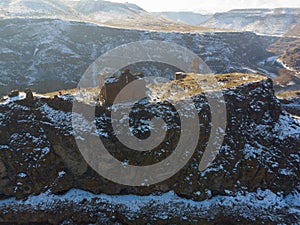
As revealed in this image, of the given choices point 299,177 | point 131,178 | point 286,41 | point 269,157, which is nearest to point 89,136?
point 131,178

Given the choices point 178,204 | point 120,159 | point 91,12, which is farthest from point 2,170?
point 91,12

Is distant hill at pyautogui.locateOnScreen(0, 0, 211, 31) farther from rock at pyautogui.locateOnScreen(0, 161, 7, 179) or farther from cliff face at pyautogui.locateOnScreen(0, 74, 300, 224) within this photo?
rock at pyautogui.locateOnScreen(0, 161, 7, 179)

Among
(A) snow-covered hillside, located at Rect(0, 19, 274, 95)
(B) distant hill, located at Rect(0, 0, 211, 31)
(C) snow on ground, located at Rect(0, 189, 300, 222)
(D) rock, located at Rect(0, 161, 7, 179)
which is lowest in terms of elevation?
(C) snow on ground, located at Rect(0, 189, 300, 222)

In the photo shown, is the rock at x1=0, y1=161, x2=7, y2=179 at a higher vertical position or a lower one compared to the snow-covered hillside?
lower

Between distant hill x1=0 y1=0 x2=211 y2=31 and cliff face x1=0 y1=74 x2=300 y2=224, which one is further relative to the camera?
distant hill x1=0 y1=0 x2=211 y2=31

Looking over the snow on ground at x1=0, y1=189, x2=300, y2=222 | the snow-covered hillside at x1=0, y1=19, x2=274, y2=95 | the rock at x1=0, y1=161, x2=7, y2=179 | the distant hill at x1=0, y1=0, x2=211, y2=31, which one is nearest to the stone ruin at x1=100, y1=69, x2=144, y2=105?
the snow on ground at x1=0, y1=189, x2=300, y2=222

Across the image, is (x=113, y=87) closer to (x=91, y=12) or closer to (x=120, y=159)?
(x=120, y=159)

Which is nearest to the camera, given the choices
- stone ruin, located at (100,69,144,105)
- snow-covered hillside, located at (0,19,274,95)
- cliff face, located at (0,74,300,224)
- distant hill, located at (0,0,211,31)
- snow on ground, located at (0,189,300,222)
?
snow on ground, located at (0,189,300,222)

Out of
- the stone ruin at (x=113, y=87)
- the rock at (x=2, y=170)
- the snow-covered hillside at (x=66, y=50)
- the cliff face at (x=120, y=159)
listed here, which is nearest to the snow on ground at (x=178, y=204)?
the cliff face at (x=120, y=159)
